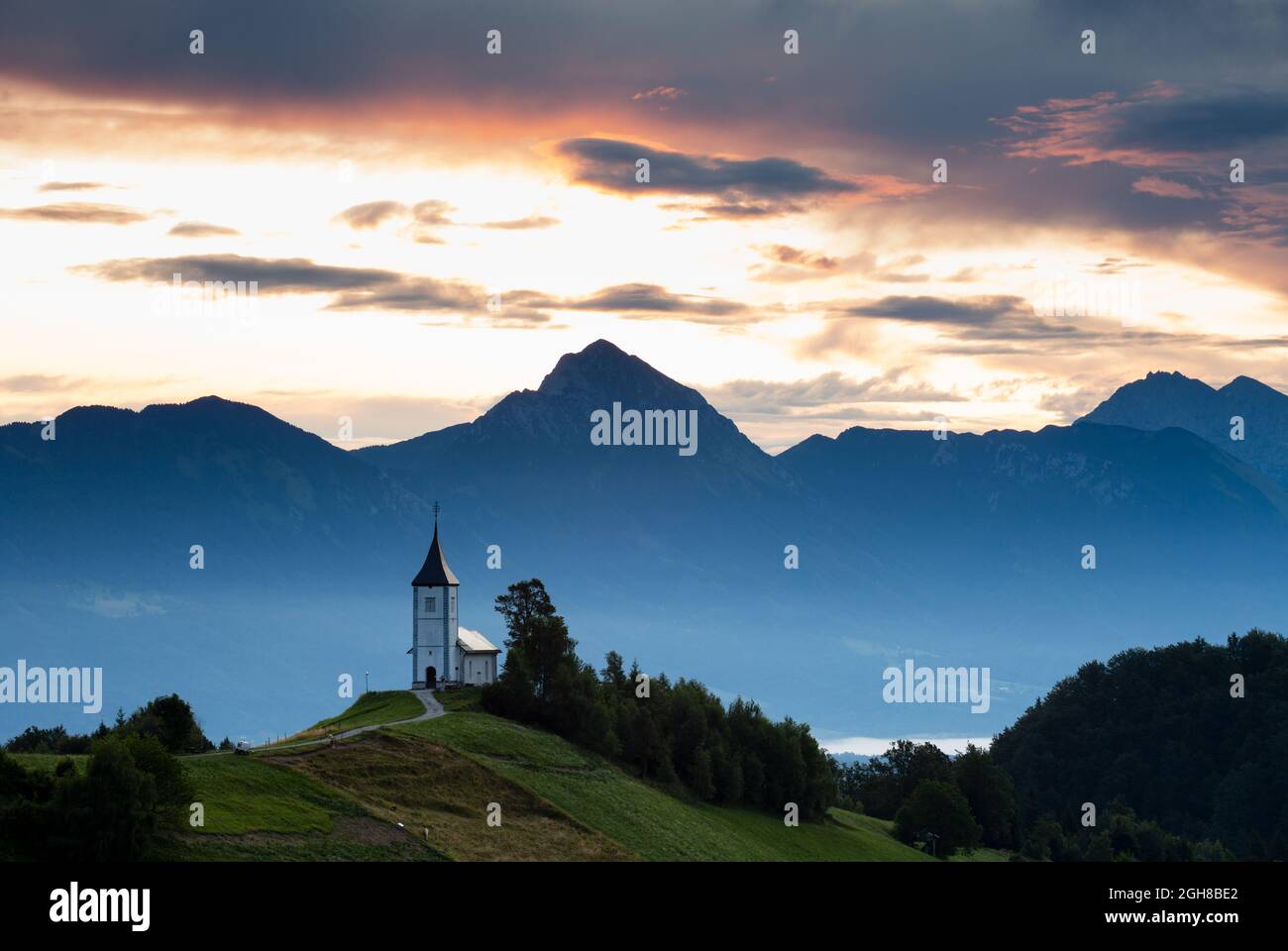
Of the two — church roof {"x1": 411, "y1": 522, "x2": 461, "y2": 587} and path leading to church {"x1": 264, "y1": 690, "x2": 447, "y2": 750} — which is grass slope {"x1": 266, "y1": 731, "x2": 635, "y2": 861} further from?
church roof {"x1": 411, "y1": 522, "x2": 461, "y2": 587}

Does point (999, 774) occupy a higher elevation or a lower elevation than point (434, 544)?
A: lower

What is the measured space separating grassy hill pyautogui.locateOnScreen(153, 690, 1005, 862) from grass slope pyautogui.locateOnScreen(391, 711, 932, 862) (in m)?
0.16

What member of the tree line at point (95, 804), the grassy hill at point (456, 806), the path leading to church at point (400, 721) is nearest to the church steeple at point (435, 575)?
the path leading to church at point (400, 721)

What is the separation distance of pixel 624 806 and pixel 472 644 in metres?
32.6

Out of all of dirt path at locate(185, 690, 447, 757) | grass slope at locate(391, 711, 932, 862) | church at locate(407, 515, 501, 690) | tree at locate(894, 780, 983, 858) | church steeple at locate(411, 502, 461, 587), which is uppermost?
church steeple at locate(411, 502, 461, 587)

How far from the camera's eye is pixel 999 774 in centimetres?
17200

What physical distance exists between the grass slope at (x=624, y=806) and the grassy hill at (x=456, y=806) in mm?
157

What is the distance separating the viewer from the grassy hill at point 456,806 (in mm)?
79812

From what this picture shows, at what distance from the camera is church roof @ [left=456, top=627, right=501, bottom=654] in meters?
137

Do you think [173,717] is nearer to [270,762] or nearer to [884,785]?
[270,762]

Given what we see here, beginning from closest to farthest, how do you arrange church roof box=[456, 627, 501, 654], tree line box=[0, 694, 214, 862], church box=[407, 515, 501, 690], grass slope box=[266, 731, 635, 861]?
tree line box=[0, 694, 214, 862] → grass slope box=[266, 731, 635, 861] → church box=[407, 515, 501, 690] → church roof box=[456, 627, 501, 654]

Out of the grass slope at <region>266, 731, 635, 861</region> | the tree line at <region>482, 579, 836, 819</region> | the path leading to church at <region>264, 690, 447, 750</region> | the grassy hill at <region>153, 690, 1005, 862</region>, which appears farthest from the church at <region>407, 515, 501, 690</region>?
the grass slope at <region>266, 731, 635, 861</region>
